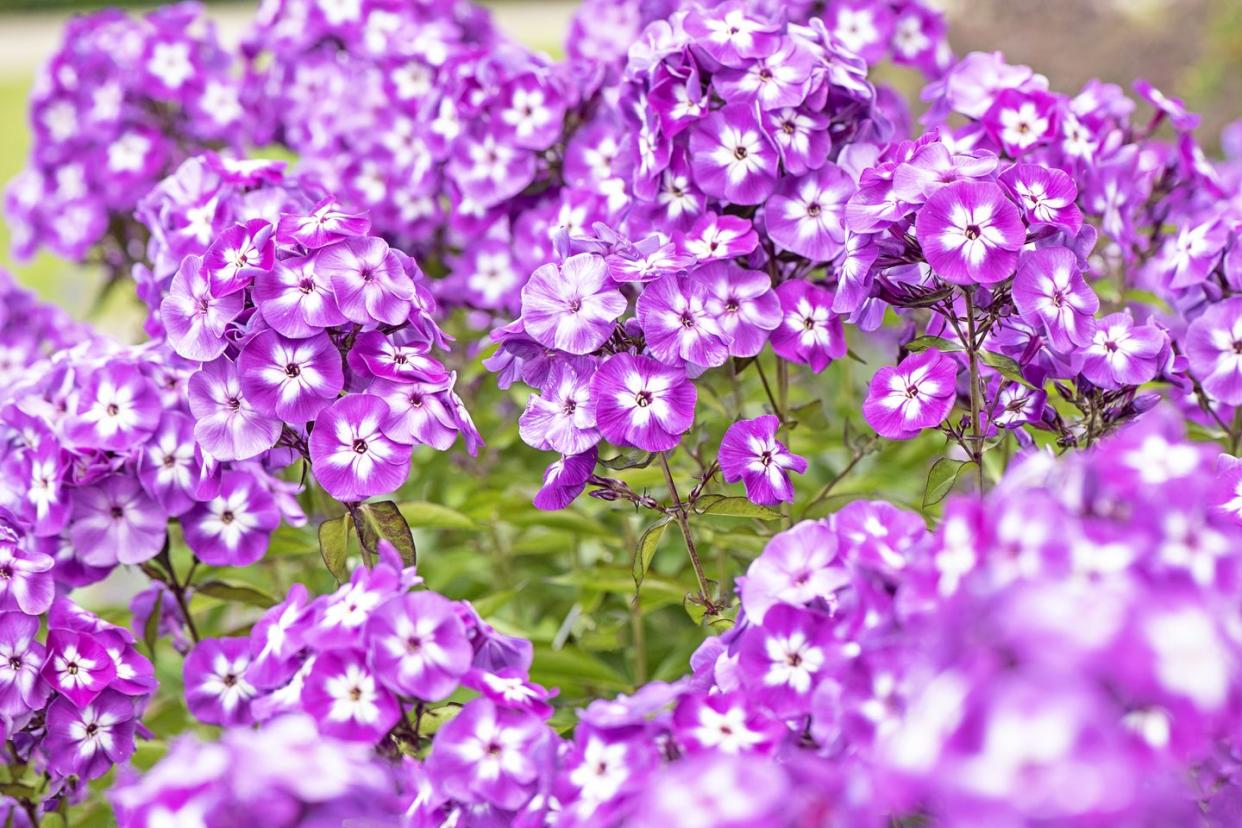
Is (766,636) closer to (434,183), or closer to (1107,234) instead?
(1107,234)

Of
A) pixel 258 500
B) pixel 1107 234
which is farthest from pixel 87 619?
pixel 1107 234

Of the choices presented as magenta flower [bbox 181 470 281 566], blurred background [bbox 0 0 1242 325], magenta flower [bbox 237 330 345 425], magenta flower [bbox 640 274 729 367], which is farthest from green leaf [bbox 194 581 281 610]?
blurred background [bbox 0 0 1242 325]

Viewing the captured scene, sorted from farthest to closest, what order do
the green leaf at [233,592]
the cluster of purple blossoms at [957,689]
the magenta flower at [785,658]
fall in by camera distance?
the green leaf at [233,592] < the magenta flower at [785,658] < the cluster of purple blossoms at [957,689]

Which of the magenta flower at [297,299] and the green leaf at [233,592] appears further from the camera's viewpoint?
the green leaf at [233,592]

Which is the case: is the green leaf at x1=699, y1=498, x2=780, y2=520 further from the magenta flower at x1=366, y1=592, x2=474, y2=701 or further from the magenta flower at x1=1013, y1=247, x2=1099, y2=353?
the magenta flower at x1=366, y1=592, x2=474, y2=701

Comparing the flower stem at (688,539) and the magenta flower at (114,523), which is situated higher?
the flower stem at (688,539)

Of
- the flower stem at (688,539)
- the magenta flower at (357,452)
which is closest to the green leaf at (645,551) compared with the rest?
the flower stem at (688,539)

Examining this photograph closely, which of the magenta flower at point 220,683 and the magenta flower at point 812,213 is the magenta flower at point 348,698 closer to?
the magenta flower at point 220,683

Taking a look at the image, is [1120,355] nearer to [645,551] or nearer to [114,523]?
[645,551]

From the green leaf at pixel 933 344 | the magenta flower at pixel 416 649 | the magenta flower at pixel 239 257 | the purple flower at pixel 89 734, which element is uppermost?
the magenta flower at pixel 239 257
